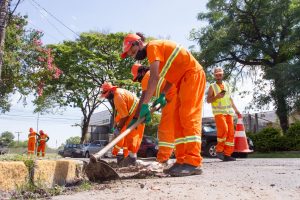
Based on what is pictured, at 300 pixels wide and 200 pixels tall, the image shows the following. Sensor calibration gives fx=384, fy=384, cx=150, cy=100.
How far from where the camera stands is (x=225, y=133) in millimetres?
7305

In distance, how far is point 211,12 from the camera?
2527 centimetres

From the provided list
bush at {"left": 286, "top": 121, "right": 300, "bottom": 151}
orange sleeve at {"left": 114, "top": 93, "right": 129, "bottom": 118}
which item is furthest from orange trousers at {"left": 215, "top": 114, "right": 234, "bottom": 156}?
bush at {"left": 286, "top": 121, "right": 300, "bottom": 151}

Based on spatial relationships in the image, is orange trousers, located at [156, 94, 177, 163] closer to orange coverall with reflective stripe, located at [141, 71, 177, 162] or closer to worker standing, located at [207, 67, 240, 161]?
orange coverall with reflective stripe, located at [141, 71, 177, 162]

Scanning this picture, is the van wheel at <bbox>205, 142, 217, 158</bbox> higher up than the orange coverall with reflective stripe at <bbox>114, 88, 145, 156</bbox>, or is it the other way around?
the orange coverall with reflective stripe at <bbox>114, 88, 145, 156</bbox>

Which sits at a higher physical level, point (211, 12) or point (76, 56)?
point (211, 12)

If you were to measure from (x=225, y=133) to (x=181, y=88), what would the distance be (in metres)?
3.37

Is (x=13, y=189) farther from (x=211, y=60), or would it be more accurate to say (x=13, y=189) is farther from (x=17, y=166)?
(x=211, y=60)

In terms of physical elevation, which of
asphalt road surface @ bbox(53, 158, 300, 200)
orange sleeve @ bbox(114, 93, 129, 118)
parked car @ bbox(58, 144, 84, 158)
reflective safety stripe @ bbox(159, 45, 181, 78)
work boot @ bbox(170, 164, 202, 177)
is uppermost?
reflective safety stripe @ bbox(159, 45, 181, 78)

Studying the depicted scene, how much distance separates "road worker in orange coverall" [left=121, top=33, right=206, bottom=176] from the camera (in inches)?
157

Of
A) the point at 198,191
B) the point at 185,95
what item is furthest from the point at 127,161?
the point at 198,191

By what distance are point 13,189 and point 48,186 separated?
498 mm

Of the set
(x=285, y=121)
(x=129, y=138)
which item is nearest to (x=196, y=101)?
(x=129, y=138)

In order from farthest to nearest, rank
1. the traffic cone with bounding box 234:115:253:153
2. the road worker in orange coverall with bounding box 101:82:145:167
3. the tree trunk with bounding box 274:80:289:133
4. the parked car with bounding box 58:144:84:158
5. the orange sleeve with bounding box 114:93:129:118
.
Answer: the parked car with bounding box 58:144:84:158 < the tree trunk with bounding box 274:80:289:133 < the traffic cone with bounding box 234:115:253:153 < the orange sleeve with bounding box 114:93:129:118 < the road worker in orange coverall with bounding box 101:82:145:167

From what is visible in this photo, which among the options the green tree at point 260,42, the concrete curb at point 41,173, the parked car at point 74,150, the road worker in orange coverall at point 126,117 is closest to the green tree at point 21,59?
the road worker in orange coverall at point 126,117
